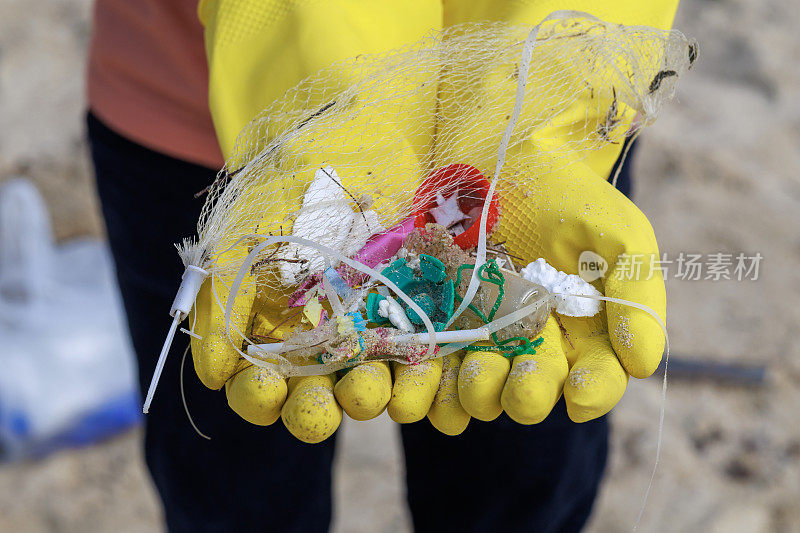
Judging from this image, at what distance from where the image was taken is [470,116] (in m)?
0.99

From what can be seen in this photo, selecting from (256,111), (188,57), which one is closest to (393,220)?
(256,111)

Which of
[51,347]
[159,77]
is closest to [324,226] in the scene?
[159,77]

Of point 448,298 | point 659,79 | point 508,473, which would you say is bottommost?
point 508,473

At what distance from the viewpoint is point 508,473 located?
4.06ft

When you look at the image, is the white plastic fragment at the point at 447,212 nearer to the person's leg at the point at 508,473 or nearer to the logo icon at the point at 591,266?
the logo icon at the point at 591,266

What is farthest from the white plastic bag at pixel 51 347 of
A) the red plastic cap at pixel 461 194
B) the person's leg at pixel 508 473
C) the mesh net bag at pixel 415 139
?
the red plastic cap at pixel 461 194

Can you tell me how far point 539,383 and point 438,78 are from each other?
488 mm

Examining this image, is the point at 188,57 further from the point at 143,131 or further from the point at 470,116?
the point at 470,116

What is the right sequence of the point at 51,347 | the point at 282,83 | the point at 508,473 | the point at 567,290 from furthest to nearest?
1. the point at 51,347
2. the point at 508,473
3. the point at 282,83
4. the point at 567,290

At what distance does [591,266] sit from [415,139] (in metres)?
0.31

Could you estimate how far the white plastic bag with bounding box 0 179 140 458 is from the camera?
A: 1875mm

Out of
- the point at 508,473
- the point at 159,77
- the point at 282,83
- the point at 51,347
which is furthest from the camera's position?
the point at 51,347

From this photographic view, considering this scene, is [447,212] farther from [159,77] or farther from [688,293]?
[688,293]

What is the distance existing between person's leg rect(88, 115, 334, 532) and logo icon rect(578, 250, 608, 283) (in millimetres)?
556
